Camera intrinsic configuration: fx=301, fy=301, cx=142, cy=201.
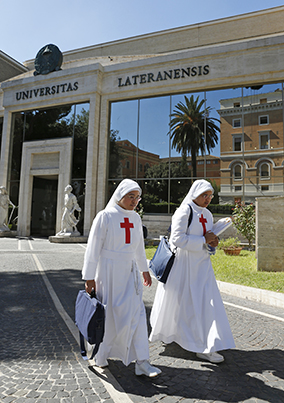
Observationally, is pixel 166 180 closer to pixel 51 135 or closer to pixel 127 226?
pixel 51 135

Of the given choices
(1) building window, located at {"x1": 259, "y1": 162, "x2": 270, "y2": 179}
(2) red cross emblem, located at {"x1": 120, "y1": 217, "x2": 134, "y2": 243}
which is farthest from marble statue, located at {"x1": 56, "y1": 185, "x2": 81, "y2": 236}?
(2) red cross emblem, located at {"x1": 120, "y1": 217, "x2": 134, "y2": 243}

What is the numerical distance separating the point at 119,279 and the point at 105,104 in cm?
2003

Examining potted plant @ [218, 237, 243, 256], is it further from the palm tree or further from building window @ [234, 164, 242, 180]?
the palm tree

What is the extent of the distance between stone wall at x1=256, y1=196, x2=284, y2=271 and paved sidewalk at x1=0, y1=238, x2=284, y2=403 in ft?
11.5

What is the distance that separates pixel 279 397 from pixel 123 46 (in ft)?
99.3

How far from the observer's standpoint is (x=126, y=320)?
283cm

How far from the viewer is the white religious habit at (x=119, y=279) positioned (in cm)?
284


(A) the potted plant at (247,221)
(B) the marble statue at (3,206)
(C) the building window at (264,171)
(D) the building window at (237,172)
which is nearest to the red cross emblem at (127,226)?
(A) the potted plant at (247,221)

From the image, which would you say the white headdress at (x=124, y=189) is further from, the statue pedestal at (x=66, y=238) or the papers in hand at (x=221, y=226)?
the statue pedestal at (x=66, y=238)

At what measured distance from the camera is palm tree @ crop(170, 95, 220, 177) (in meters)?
18.5

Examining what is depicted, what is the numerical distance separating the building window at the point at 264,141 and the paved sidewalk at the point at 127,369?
14.4 meters

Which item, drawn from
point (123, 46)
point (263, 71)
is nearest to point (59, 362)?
point (263, 71)

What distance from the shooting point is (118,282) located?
2.92 metres

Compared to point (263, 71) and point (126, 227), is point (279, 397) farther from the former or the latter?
point (263, 71)
